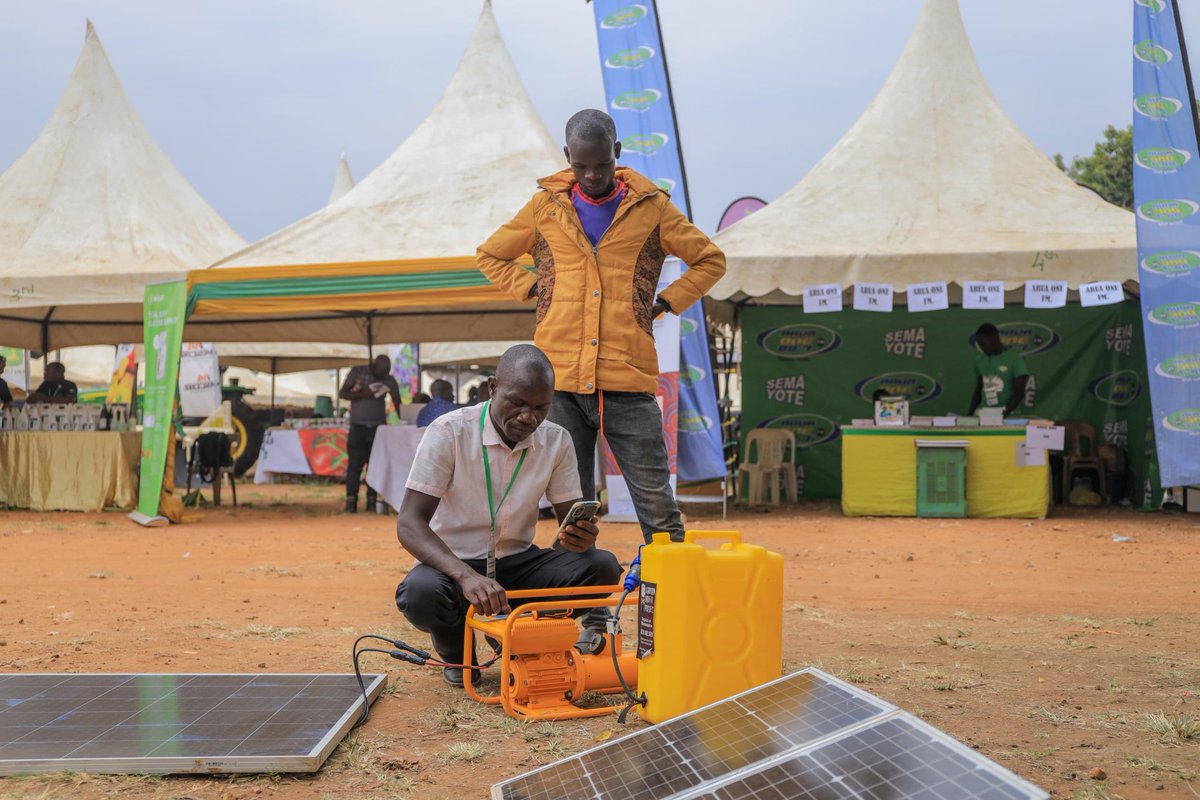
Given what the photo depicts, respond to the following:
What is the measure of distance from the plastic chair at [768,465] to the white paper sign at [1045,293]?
320 centimetres

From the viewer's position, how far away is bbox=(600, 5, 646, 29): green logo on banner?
33.3 feet

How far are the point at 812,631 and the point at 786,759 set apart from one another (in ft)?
8.74

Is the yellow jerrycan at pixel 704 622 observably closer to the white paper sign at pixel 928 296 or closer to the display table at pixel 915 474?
the white paper sign at pixel 928 296

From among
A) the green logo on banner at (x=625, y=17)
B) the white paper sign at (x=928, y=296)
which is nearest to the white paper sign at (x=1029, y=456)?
the white paper sign at (x=928, y=296)

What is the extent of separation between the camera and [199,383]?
14.4 meters

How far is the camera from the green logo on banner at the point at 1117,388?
476 inches

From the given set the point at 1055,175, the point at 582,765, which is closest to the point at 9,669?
the point at 582,765

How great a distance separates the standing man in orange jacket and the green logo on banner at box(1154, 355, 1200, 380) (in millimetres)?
6629

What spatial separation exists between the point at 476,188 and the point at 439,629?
908 centimetres

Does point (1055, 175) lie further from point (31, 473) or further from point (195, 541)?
point (31, 473)

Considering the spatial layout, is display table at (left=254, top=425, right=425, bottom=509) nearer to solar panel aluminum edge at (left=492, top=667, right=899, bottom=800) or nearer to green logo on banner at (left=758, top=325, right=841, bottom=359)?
green logo on banner at (left=758, top=325, right=841, bottom=359)

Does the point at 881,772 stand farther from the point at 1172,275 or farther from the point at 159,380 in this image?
the point at 159,380

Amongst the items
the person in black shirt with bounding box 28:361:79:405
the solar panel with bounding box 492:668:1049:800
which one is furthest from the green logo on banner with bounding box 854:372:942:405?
the solar panel with bounding box 492:668:1049:800

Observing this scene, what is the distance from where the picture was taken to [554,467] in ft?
12.3
